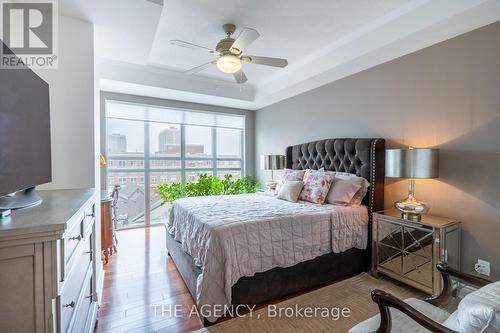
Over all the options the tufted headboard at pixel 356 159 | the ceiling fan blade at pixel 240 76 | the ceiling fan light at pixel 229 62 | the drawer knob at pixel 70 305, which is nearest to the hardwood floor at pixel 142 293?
the drawer knob at pixel 70 305

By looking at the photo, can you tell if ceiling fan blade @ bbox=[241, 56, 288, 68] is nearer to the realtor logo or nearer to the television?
the realtor logo

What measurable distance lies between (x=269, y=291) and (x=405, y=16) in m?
2.89

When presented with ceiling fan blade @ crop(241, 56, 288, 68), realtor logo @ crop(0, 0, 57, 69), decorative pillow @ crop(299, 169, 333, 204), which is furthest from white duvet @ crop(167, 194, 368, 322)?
realtor logo @ crop(0, 0, 57, 69)

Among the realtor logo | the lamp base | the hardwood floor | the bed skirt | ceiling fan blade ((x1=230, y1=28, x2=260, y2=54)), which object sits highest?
ceiling fan blade ((x1=230, y1=28, x2=260, y2=54))

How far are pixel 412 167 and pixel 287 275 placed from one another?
157 cm

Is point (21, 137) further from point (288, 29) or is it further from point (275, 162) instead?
point (275, 162)

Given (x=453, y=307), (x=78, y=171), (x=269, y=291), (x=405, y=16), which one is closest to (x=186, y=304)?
(x=269, y=291)

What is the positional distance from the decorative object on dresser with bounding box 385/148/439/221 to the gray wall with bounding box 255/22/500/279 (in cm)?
25

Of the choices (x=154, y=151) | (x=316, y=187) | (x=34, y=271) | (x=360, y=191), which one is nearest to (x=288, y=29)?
(x=316, y=187)

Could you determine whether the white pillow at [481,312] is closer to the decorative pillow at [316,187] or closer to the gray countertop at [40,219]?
the gray countertop at [40,219]

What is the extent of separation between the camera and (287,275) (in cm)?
224

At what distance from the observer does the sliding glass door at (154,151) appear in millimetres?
4438

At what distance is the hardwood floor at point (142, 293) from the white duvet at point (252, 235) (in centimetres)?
38

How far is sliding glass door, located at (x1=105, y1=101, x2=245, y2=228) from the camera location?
14.6 feet
